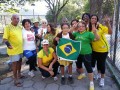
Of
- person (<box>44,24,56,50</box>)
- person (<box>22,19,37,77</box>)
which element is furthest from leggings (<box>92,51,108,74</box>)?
person (<box>22,19,37,77</box>)

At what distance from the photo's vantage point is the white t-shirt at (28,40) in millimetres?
5227

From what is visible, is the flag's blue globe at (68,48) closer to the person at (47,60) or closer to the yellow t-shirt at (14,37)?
the person at (47,60)

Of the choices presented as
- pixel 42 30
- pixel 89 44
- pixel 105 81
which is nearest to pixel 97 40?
pixel 89 44

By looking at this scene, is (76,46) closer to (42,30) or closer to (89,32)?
(89,32)

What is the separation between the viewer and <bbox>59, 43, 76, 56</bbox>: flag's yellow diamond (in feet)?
16.3

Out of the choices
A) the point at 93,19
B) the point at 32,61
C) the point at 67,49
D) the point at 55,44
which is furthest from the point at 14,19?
the point at 93,19

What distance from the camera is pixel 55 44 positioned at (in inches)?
209

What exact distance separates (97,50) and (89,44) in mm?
247

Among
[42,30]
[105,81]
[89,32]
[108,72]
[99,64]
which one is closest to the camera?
[89,32]

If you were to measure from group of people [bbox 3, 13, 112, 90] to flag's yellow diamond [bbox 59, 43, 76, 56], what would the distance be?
0.66ft

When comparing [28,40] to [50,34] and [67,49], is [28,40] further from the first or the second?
[67,49]

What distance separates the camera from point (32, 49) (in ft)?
17.8

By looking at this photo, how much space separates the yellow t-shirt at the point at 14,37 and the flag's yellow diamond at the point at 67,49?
1059mm

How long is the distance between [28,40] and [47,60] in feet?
2.37
